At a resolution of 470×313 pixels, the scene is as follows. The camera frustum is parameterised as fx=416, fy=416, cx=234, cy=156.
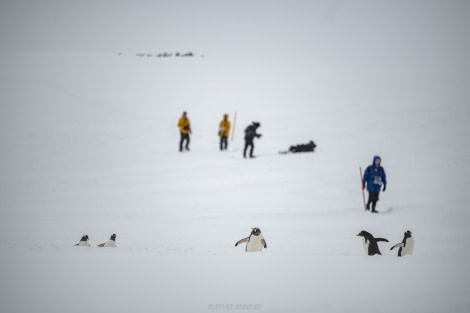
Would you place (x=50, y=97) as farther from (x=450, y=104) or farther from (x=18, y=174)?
(x=450, y=104)

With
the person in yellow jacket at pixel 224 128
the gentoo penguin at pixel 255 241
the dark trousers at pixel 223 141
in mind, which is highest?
the person in yellow jacket at pixel 224 128

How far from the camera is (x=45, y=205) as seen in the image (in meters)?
10.4

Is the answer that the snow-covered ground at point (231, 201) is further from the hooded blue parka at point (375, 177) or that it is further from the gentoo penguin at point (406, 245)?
the hooded blue parka at point (375, 177)

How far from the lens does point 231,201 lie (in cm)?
1039

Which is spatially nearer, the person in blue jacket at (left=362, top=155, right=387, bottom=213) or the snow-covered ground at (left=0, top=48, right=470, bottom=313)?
the snow-covered ground at (left=0, top=48, right=470, bottom=313)

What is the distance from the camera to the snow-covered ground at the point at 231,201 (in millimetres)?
5668

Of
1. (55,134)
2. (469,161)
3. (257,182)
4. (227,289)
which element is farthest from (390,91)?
(227,289)

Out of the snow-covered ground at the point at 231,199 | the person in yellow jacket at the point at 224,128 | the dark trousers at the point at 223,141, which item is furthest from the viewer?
the dark trousers at the point at 223,141

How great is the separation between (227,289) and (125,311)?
138 centimetres

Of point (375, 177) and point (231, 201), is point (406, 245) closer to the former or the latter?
point (375, 177)

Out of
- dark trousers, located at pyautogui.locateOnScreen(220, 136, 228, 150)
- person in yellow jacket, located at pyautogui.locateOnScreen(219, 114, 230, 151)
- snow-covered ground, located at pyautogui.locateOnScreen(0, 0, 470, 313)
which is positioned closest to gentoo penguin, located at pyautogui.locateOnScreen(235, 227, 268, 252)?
snow-covered ground, located at pyautogui.locateOnScreen(0, 0, 470, 313)

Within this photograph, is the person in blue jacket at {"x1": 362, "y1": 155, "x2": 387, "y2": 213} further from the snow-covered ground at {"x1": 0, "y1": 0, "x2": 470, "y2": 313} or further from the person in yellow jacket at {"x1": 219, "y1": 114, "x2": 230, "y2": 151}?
the person in yellow jacket at {"x1": 219, "y1": 114, "x2": 230, "y2": 151}

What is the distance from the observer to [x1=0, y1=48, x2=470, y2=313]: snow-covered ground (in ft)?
18.6

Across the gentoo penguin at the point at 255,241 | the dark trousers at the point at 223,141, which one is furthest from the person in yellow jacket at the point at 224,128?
the gentoo penguin at the point at 255,241
